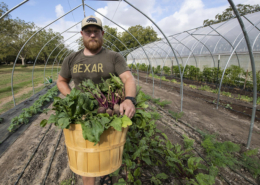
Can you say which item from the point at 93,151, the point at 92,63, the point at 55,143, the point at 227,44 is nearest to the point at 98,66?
the point at 92,63

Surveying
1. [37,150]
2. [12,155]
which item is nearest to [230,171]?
[37,150]

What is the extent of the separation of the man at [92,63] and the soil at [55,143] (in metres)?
0.78

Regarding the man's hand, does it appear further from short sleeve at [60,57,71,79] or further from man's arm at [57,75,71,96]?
short sleeve at [60,57,71,79]

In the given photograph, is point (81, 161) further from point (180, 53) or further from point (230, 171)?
point (180, 53)

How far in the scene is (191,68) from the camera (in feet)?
39.7

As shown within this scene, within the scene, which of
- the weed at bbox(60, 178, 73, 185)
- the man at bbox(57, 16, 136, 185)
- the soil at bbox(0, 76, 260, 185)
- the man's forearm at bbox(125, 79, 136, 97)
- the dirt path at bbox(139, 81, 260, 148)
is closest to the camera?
the man's forearm at bbox(125, 79, 136, 97)

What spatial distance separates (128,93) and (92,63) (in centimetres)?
70

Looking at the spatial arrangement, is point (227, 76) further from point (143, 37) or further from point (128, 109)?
point (143, 37)

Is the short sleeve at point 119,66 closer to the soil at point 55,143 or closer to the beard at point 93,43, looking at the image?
the beard at point 93,43

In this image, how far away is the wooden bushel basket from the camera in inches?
50.0

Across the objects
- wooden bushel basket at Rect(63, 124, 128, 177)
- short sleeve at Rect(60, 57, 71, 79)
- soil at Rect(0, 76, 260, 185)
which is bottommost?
soil at Rect(0, 76, 260, 185)

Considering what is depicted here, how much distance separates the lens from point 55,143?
11.5ft

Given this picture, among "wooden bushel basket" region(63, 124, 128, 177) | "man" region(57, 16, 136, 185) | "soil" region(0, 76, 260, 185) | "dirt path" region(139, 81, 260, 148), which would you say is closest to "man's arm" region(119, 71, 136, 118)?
"man" region(57, 16, 136, 185)

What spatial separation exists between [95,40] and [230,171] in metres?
3.08
